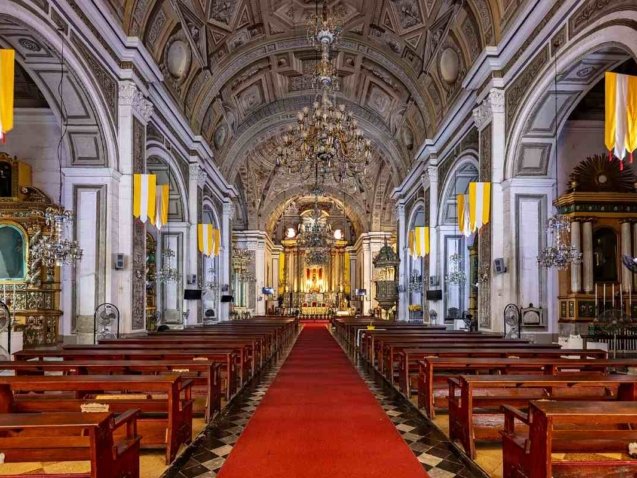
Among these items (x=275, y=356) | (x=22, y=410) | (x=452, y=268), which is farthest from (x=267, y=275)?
(x=22, y=410)

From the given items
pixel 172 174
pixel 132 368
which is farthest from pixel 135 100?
pixel 132 368

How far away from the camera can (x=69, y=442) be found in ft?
9.87

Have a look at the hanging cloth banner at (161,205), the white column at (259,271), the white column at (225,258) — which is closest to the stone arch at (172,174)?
the hanging cloth banner at (161,205)

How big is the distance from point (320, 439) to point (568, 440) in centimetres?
221

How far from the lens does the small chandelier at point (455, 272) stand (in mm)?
15742

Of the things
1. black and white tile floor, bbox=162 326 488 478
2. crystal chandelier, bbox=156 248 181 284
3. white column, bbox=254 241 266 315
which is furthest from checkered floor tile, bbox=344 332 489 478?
white column, bbox=254 241 266 315

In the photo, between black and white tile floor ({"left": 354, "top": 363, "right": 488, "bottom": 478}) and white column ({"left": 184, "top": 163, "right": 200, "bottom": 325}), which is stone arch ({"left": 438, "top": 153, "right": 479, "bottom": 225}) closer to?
white column ({"left": 184, "top": 163, "right": 200, "bottom": 325})

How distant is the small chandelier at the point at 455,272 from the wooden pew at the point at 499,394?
10095mm

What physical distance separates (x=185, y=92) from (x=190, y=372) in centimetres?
1159

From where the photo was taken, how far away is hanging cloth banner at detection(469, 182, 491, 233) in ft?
37.1

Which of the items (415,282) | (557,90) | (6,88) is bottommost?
(415,282)

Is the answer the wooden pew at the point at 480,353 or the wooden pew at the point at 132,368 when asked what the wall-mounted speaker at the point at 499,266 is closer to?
the wooden pew at the point at 480,353

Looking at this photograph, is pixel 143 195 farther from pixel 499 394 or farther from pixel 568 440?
pixel 568 440

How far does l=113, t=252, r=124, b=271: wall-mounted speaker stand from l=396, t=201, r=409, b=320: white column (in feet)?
46.7
